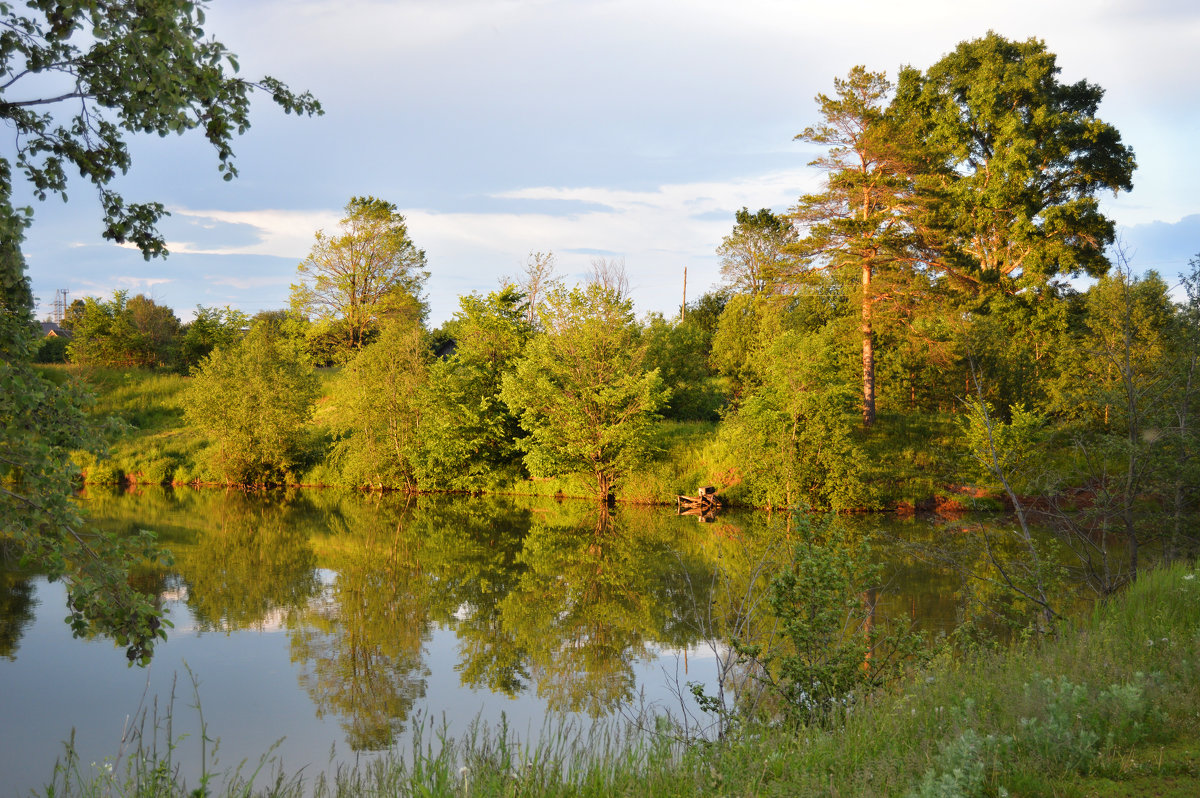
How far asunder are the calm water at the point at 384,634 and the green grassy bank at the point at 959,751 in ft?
3.27

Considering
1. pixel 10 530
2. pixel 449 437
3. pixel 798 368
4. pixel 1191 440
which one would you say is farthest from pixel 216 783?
pixel 449 437

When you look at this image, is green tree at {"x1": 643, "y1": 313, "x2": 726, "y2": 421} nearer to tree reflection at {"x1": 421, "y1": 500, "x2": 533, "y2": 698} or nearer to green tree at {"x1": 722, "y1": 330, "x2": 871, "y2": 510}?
green tree at {"x1": 722, "y1": 330, "x2": 871, "y2": 510}

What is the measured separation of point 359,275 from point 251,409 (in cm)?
1750

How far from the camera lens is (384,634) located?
38.9ft

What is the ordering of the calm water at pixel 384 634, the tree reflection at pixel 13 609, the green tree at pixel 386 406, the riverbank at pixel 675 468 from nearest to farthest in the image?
the calm water at pixel 384 634 < the tree reflection at pixel 13 609 < the riverbank at pixel 675 468 < the green tree at pixel 386 406

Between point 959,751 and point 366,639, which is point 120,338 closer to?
point 366,639

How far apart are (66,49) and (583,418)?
70.6 ft

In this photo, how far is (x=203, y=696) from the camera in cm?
946

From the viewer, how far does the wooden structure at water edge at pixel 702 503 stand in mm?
24984

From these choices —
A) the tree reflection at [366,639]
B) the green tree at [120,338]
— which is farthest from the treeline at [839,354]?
the green tree at [120,338]

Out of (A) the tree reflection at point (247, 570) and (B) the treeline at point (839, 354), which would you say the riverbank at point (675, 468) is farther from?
(A) the tree reflection at point (247, 570)

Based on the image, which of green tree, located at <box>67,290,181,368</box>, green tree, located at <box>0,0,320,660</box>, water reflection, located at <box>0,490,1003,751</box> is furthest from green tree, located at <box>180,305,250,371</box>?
green tree, located at <box>0,0,320,660</box>

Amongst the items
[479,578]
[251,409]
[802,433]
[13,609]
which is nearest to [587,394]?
[802,433]

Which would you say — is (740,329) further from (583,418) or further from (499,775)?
(499,775)
